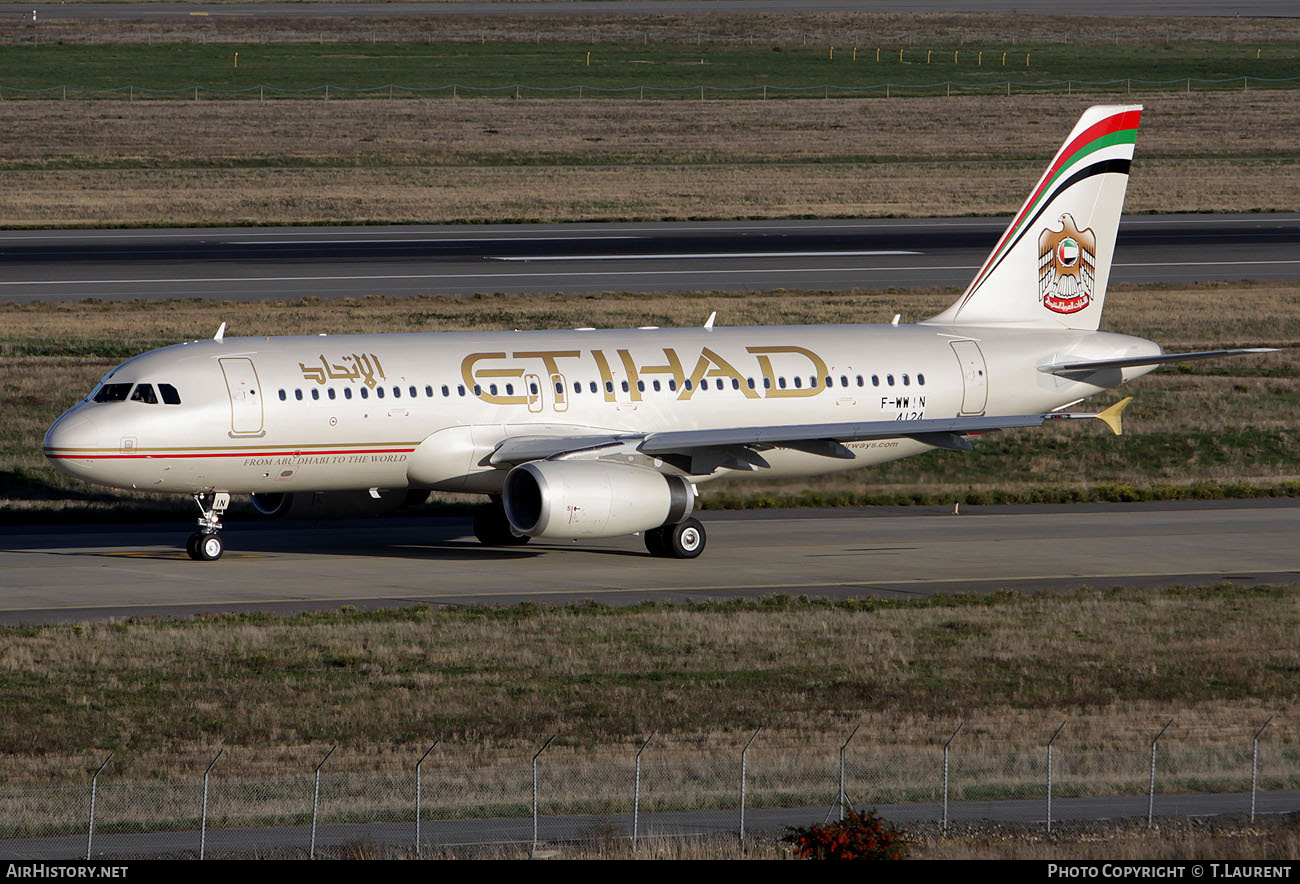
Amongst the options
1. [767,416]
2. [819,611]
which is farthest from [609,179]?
[819,611]

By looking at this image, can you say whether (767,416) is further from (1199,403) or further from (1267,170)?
(1267,170)

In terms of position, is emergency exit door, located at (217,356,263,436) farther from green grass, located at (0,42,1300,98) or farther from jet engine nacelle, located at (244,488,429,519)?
green grass, located at (0,42,1300,98)

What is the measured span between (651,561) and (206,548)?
967 cm

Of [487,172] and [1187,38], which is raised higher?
[1187,38]

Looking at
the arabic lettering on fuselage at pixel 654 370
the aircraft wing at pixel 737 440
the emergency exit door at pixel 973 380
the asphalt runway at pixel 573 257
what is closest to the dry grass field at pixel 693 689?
the aircraft wing at pixel 737 440

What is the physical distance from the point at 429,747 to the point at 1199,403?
3936 cm

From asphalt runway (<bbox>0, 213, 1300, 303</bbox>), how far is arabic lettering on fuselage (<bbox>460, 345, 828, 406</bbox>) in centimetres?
3417

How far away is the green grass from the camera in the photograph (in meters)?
157

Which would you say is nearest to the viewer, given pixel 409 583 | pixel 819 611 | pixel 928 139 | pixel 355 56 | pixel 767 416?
pixel 819 611

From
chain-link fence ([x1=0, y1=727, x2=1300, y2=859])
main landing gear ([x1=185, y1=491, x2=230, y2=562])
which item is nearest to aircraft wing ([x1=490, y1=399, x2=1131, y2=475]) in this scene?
main landing gear ([x1=185, y1=491, x2=230, y2=562])

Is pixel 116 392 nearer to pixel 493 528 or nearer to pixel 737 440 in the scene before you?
pixel 493 528

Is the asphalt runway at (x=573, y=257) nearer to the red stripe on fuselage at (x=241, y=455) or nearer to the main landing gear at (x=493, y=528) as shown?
the main landing gear at (x=493, y=528)

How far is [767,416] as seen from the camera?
142 feet

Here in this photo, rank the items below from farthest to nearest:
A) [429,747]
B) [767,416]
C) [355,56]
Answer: [355,56] < [767,416] < [429,747]
